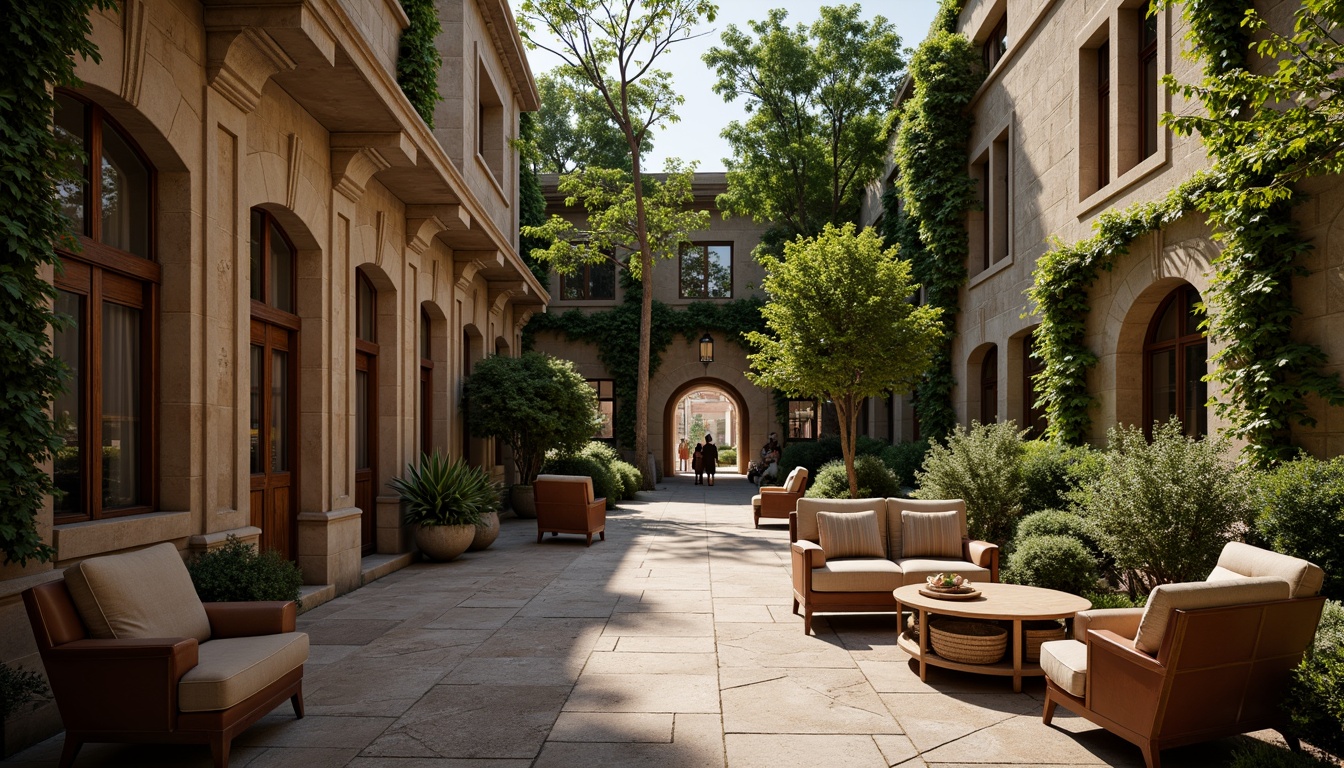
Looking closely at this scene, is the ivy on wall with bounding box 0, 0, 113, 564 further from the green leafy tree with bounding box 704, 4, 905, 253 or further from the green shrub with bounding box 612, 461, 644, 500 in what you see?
the green leafy tree with bounding box 704, 4, 905, 253

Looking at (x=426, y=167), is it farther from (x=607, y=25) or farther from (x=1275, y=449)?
(x=607, y=25)

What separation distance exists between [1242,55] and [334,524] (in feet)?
34.0

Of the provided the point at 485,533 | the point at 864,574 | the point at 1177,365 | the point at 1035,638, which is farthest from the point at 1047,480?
the point at 485,533

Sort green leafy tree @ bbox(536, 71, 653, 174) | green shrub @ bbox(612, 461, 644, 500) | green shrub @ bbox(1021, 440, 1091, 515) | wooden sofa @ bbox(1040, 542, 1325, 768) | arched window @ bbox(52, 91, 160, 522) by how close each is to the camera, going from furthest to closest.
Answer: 1. green leafy tree @ bbox(536, 71, 653, 174)
2. green shrub @ bbox(612, 461, 644, 500)
3. green shrub @ bbox(1021, 440, 1091, 515)
4. arched window @ bbox(52, 91, 160, 522)
5. wooden sofa @ bbox(1040, 542, 1325, 768)

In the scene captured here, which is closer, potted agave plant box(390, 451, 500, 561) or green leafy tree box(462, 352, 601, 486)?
potted agave plant box(390, 451, 500, 561)

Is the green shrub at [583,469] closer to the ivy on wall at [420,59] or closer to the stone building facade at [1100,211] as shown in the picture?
the stone building facade at [1100,211]

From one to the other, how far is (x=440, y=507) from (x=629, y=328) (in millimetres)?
16542

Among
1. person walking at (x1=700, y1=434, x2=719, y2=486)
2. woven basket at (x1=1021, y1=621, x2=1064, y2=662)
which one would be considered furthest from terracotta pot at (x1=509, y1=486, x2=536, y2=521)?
woven basket at (x1=1021, y1=621, x2=1064, y2=662)

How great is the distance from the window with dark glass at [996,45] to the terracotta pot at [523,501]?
39.7 ft

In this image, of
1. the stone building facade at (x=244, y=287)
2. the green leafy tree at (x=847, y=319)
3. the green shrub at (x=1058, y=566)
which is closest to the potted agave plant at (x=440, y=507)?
the stone building facade at (x=244, y=287)

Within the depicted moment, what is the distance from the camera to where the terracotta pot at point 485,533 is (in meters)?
12.1

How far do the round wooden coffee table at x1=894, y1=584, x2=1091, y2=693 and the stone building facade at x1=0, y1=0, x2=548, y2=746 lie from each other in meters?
5.38

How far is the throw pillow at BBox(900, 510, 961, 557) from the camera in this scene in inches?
321

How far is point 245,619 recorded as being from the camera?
519 centimetres
